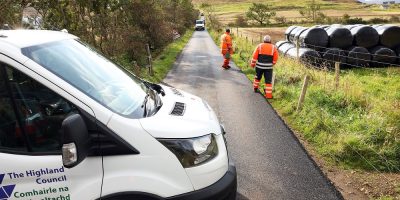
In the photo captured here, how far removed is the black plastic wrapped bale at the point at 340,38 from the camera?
18172 mm

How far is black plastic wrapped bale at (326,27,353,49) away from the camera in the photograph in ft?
59.6

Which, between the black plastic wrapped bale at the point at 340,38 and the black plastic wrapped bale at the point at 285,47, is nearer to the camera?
the black plastic wrapped bale at the point at 340,38

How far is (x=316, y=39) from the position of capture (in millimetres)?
18000

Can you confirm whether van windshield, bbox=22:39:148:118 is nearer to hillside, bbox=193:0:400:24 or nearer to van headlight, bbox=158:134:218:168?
A: van headlight, bbox=158:134:218:168

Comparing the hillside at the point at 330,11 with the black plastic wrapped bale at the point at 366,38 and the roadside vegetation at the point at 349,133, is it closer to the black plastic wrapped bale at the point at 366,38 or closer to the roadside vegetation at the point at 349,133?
the black plastic wrapped bale at the point at 366,38

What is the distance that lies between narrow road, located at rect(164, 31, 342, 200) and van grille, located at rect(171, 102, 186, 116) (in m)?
1.76

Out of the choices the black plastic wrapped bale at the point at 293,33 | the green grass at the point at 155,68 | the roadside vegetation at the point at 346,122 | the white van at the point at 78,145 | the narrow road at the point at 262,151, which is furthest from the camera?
the black plastic wrapped bale at the point at 293,33

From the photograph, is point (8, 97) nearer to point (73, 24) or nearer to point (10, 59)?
point (10, 59)

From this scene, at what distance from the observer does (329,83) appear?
1034 centimetres

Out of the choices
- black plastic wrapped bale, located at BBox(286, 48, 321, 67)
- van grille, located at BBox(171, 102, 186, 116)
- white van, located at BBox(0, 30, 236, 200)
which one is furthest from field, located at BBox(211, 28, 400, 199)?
black plastic wrapped bale, located at BBox(286, 48, 321, 67)

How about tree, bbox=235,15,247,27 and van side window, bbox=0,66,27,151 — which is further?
tree, bbox=235,15,247,27

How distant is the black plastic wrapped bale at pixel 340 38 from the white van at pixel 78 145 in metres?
16.6

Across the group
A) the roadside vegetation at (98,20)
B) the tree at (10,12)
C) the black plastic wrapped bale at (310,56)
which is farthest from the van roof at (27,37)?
the black plastic wrapped bale at (310,56)

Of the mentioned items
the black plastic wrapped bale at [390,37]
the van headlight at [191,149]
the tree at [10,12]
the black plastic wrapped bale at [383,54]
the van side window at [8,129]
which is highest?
the tree at [10,12]
